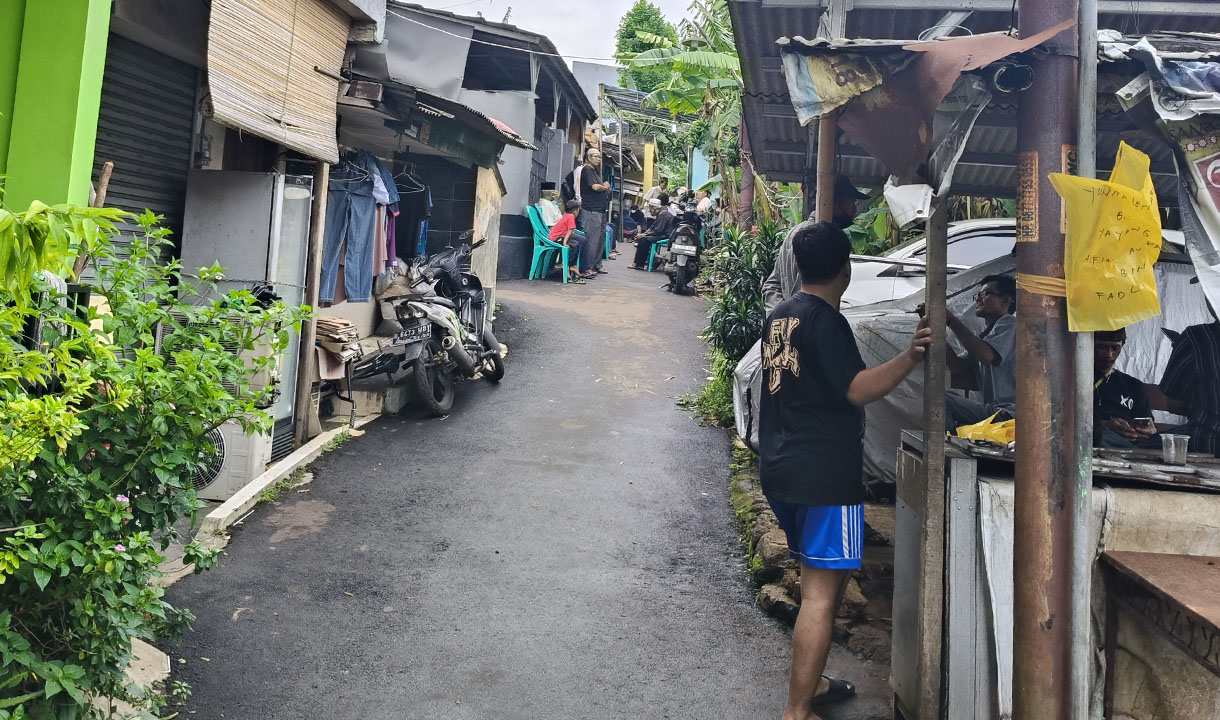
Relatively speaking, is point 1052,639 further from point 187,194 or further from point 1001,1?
point 187,194

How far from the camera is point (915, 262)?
809 centimetres

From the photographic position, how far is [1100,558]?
328cm

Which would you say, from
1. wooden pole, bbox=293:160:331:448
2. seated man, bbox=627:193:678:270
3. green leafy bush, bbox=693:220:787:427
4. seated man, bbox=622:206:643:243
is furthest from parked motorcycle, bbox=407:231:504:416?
seated man, bbox=622:206:643:243

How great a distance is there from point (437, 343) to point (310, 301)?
1.70 metres

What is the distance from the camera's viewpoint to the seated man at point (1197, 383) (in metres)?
4.12

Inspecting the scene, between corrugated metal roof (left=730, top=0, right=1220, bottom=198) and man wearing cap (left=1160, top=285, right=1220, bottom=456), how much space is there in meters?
1.06

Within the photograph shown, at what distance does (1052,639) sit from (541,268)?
1632 centimetres

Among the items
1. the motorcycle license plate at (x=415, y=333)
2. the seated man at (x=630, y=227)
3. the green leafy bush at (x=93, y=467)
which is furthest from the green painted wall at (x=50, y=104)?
the seated man at (x=630, y=227)

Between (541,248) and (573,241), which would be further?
(573,241)

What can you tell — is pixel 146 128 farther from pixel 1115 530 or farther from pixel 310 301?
pixel 1115 530

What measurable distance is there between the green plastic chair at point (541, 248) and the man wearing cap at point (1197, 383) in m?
14.2

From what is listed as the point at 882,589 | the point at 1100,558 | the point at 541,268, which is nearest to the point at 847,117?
the point at 1100,558

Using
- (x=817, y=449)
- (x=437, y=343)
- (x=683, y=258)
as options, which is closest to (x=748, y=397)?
(x=817, y=449)

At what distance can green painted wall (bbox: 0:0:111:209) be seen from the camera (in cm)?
410
